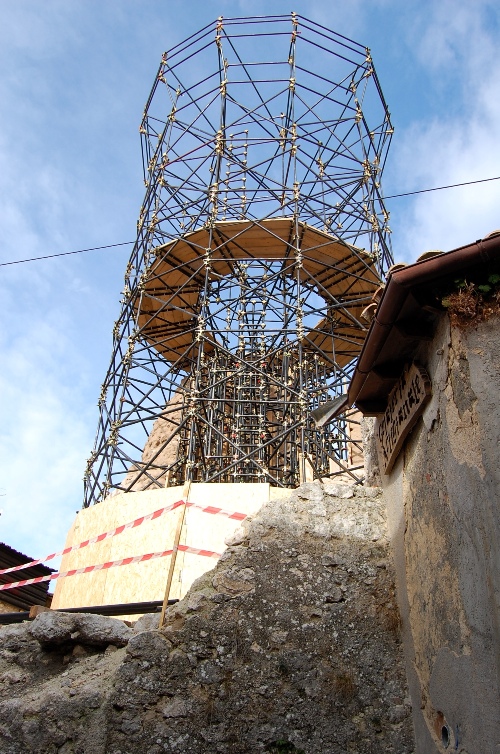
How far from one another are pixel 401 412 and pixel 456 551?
50.1 inches

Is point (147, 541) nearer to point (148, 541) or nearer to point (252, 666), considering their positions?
point (148, 541)

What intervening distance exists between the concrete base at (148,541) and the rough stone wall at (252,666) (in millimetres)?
3374

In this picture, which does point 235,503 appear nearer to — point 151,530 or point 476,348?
point 151,530

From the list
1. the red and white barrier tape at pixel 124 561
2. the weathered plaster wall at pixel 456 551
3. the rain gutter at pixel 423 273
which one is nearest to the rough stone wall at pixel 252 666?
the weathered plaster wall at pixel 456 551

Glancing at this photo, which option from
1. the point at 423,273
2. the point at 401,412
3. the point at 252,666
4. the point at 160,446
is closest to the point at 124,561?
the point at 252,666

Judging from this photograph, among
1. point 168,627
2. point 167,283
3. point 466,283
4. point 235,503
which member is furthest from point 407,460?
point 167,283

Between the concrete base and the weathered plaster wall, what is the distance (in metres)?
4.43

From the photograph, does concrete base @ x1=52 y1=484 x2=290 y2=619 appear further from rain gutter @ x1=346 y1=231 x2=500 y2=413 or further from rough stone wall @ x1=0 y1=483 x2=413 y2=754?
rain gutter @ x1=346 y1=231 x2=500 y2=413

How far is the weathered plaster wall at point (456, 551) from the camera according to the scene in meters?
3.83

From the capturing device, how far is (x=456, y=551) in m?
4.27

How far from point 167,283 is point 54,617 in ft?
33.7

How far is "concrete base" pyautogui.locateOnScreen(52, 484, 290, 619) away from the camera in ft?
29.8

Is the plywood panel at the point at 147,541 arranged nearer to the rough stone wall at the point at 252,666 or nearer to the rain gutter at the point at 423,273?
the rough stone wall at the point at 252,666

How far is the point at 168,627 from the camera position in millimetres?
5191
